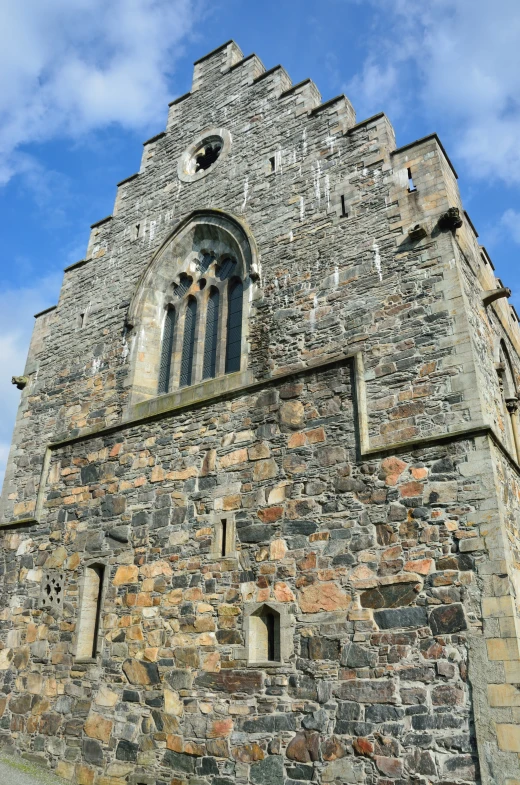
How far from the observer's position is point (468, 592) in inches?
236

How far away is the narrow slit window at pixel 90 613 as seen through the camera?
8.65m

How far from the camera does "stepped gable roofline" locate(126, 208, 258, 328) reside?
1026 centimetres

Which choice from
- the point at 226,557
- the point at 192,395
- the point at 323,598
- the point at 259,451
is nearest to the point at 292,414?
the point at 259,451

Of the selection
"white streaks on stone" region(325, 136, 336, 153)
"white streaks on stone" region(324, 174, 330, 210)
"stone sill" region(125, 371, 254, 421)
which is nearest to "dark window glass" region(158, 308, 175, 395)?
"stone sill" region(125, 371, 254, 421)

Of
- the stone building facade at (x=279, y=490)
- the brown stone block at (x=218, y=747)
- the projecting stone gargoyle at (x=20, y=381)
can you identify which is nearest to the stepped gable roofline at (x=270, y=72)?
the stone building facade at (x=279, y=490)

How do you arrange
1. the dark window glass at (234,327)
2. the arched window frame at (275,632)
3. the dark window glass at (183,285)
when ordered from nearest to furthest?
the arched window frame at (275,632)
the dark window glass at (234,327)
the dark window glass at (183,285)

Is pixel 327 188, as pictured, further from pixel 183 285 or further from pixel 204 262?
pixel 183 285

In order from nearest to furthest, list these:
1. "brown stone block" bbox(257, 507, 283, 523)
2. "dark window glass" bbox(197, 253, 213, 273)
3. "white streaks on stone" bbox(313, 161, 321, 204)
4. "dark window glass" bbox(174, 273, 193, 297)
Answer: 1. "brown stone block" bbox(257, 507, 283, 523)
2. "white streaks on stone" bbox(313, 161, 321, 204)
3. "dark window glass" bbox(197, 253, 213, 273)
4. "dark window glass" bbox(174, 273, 193, 297)

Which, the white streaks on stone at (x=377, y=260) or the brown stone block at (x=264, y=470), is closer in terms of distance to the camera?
the brown stone block at (x=264, y=470)

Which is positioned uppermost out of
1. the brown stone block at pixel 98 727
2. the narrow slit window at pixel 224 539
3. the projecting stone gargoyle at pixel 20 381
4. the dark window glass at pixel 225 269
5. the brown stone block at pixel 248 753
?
the dark window glass at pixel 225 269

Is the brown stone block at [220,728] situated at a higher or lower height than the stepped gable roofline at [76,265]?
lower

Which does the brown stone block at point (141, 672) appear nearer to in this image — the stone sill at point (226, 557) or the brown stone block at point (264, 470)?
the stone sill at point (226, 557)

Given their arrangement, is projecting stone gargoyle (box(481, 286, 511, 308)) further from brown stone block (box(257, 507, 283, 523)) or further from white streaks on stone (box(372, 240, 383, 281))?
brown stone block (box(257, 507, 283, 523))

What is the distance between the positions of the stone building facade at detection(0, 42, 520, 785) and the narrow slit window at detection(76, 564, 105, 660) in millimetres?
31
